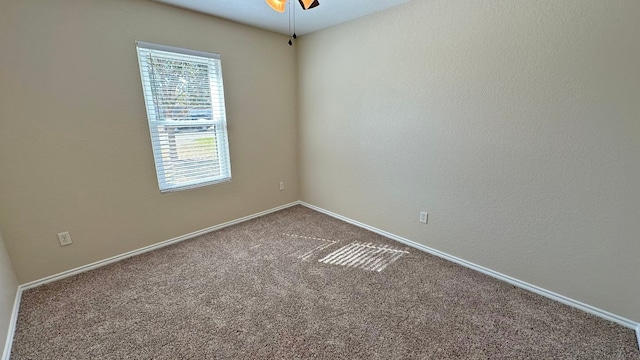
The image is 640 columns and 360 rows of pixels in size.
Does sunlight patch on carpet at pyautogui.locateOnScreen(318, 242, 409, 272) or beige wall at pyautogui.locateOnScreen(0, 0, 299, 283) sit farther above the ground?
Result: beige wall at pyautogui.locateOnScreen(0, 0, 299, 283)

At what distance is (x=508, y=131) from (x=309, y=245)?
1.98 metres

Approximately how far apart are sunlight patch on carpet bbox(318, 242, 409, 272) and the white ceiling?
227 centimetres

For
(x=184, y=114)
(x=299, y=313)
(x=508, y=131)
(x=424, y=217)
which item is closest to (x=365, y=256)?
(x=424, y=217)

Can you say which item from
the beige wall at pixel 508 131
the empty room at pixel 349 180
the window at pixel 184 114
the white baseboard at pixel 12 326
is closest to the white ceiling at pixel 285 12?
the empty room at pixel 349 180

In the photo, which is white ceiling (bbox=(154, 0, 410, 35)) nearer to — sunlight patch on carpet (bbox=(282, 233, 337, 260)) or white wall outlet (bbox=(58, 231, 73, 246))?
white wall outlet (bbox=(58, 231, 73, 246))

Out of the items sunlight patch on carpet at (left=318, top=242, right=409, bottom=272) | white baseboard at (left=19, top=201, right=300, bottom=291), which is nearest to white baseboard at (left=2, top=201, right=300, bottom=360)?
white baseboard at (left=19, top=201, right=300, bottom=291)

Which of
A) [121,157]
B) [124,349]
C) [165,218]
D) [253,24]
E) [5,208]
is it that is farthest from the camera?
[253,24]

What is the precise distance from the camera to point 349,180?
10.5ft

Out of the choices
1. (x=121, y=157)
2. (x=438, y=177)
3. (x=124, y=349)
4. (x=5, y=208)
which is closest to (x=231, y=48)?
(x=121, y=157)

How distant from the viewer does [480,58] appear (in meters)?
2.01

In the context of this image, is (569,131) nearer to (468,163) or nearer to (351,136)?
(468,163)

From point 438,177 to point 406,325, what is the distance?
4.26 ft

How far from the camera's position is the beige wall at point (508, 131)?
1.60 m

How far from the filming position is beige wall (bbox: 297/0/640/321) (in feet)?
5.24
